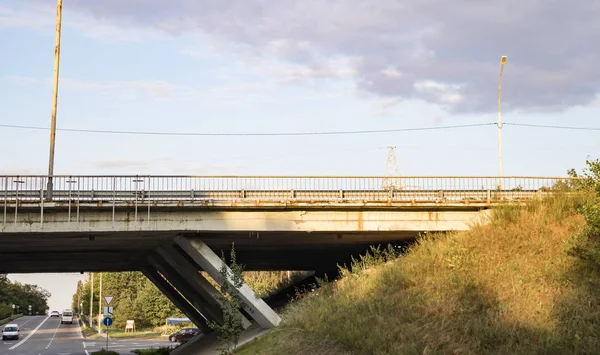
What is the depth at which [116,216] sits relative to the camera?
29469mm

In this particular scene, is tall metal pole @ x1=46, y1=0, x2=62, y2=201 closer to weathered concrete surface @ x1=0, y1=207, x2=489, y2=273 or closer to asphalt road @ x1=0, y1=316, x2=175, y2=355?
weathered concrete surface @ x1=0, y1=207, x2=489, y2=273

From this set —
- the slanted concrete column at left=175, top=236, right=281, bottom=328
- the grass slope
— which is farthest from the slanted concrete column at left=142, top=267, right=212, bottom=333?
the grass slope

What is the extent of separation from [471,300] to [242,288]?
9.25 m

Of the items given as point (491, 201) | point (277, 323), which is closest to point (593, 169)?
point (491, 201)

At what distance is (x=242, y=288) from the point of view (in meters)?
29.3

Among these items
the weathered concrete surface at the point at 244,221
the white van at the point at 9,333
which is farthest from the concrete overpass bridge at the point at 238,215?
the white van at the point at 9,333

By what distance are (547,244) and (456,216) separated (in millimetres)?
4525

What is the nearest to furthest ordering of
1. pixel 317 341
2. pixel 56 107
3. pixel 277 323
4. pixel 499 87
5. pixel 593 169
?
pixel 317 341, pixel 593 169, pixel 277 323, pixel 56 107, pixel 499 87

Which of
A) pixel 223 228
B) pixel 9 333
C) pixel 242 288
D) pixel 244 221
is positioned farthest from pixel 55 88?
pixel 9 333

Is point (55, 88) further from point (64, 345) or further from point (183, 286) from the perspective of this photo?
point (64, 345)

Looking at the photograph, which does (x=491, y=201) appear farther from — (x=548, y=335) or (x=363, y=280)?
(x=548, y=335)

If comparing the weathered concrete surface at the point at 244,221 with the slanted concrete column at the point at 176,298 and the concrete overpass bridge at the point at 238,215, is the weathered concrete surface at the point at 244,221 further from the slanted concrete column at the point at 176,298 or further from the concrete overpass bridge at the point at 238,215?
the slanted concrete column at the point at 176,298

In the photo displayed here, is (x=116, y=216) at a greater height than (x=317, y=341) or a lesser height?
greater

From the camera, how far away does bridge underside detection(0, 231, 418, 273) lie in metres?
31.0
